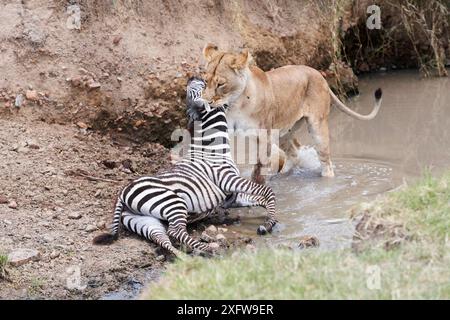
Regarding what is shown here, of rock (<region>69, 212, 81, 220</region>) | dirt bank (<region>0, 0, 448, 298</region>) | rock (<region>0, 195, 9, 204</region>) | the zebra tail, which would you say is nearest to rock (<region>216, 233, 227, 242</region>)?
dirt bank (<region>0, 0, 448, 298</region>)

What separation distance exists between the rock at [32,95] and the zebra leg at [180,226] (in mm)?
2385

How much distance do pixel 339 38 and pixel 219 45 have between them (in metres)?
2.27

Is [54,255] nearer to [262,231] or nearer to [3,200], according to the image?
[3,200]

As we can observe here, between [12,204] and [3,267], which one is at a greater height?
[12,204]

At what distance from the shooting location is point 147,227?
7340 mm

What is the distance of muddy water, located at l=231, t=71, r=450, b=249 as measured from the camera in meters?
7.77

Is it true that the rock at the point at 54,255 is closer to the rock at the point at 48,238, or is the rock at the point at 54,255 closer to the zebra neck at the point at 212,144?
the rock at the point at 48,238

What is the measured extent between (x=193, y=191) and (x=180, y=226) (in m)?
0.53

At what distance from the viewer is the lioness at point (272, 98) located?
842cm

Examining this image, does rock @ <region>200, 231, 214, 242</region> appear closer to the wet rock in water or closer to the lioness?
the wet rock in water

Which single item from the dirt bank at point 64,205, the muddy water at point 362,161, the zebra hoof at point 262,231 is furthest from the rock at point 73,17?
the zebra hoof at point 262,231

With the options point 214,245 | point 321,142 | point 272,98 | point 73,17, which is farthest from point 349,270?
point 73,17
